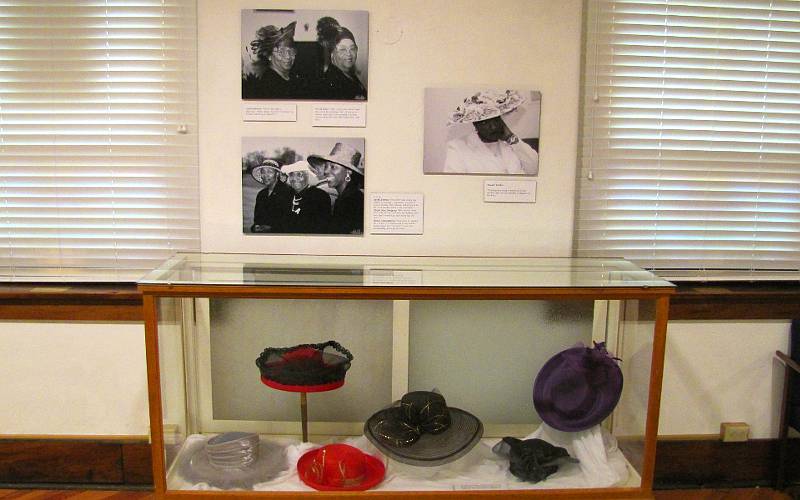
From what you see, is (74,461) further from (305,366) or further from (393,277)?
(393,277)

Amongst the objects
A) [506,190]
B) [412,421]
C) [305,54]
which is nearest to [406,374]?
[412,421]

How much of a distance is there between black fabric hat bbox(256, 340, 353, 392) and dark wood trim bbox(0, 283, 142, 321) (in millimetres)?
679

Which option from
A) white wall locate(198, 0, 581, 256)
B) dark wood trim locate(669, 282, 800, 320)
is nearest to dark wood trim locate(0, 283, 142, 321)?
white wall locate(198, 0, 581, 256)

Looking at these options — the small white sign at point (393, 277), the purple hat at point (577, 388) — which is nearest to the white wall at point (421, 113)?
the small white sign at point (393, 277)

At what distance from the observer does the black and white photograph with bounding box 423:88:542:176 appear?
2385mm

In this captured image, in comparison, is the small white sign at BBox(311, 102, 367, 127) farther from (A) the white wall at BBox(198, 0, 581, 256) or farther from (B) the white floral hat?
(B) the white floral hat

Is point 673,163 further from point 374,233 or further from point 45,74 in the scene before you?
point 45,74

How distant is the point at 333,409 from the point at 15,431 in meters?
1.48

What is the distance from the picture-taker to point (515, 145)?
2414 millimetres

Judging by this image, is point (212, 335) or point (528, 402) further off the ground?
point (212, 335)

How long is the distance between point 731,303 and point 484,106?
1.42 metres

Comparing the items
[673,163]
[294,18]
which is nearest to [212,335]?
[294,18]

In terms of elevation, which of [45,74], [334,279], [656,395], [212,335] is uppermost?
[45,74]

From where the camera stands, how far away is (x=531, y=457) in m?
2.06
